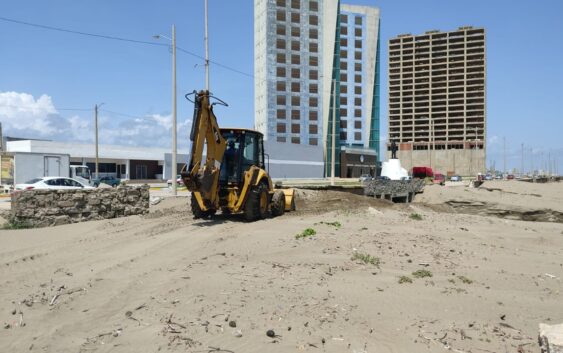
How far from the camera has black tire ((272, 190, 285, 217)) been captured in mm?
16984

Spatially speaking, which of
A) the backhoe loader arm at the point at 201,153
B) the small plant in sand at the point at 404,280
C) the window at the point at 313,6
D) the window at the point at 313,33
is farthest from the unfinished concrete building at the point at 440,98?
the small plant in sand at the point at 404,280

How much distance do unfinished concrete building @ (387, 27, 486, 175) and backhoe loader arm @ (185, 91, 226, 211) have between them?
12633 cm

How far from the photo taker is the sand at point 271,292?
532 centimetres

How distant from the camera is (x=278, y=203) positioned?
17078 mm

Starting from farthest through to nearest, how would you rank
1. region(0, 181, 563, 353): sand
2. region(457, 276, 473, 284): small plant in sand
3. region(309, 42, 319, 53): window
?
region(309, 42, 319, 53): window
region(457, 276, 473, 284): small plant in sand
region(0, 181, 563, 353): sand

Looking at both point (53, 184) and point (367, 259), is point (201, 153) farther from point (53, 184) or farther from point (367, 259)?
point (53, 184)

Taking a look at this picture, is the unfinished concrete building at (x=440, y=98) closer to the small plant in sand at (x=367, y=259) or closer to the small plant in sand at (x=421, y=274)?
the small plant in sand at (x=367, y=259)

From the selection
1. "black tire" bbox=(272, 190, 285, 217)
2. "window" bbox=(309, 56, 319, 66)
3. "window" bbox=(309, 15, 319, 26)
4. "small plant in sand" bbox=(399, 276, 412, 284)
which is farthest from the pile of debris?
"window" bbox=(309, 15, 319, 26)

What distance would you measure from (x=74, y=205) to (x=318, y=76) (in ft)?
250

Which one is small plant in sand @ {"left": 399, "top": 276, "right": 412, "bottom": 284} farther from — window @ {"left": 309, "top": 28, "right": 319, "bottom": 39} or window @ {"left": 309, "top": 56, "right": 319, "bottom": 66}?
window @ {"left": 309, "top": 28, "right": 319, "bottom": 39}

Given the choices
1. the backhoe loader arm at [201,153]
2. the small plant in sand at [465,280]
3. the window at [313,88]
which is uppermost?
the window at [313,88]

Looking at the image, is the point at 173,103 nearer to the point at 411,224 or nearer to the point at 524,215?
the point at 411,224

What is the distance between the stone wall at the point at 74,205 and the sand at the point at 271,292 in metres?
2.59

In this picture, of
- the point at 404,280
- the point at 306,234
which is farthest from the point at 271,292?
the point at 306,234
